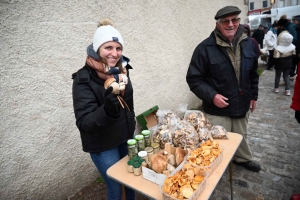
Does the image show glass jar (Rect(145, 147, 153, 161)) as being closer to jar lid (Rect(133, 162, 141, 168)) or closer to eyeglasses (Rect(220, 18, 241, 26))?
jar lid (Rect(133, 162, 141, 168))

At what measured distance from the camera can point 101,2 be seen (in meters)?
2.77

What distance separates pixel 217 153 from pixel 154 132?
0.64 meters

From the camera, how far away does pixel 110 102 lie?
1308 millimetres

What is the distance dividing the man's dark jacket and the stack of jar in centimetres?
107

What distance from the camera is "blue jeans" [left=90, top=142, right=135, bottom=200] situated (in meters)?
1.77

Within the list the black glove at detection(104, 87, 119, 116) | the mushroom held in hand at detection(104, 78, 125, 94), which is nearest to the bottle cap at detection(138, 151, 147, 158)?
the black glove at detection(104, 87, 119, 116)

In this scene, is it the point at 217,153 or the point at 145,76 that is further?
the point at 145,76

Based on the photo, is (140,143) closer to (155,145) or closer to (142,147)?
(142,147)

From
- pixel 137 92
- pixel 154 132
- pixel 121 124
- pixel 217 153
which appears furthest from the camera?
pixel 137 92

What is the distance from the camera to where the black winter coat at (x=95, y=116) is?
4.61 ft

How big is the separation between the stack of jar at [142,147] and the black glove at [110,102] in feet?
1.46

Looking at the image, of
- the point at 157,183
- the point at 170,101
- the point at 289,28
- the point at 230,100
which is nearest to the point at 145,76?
the point at 170,101

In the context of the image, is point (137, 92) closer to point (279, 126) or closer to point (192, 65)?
point (192, 65)

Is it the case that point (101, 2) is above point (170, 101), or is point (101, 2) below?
above
